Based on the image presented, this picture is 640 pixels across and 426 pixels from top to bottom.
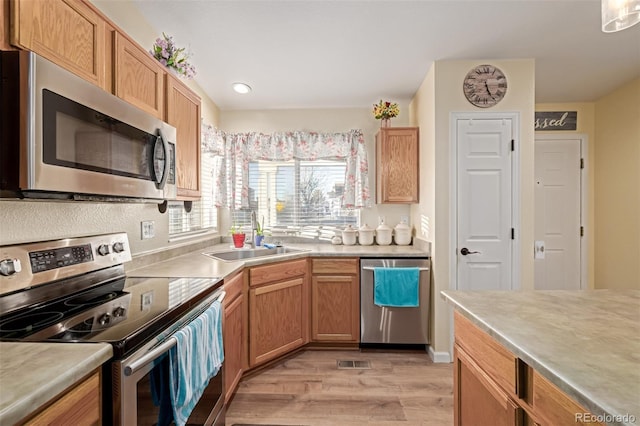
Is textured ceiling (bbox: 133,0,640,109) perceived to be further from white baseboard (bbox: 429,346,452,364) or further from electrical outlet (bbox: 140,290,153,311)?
white baseboard (bbox: 429,346,452,364)

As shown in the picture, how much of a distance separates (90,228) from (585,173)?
464 centimetres

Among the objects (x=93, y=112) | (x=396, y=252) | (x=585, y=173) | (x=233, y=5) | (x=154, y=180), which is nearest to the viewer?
(x=93, y=112)

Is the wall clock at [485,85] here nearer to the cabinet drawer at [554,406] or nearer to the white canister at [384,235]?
the white canister at [384,235]

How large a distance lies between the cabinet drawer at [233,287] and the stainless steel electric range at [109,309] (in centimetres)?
33

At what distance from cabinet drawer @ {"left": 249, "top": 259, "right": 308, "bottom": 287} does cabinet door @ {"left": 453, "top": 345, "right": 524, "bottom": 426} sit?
5.02ft

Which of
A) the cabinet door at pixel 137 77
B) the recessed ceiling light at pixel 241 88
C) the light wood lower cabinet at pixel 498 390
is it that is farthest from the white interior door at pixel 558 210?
the cabinet door at pixel 137 77

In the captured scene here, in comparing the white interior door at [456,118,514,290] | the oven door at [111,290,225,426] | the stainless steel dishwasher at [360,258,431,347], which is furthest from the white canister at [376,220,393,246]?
the oven door at [111,290,225,426]

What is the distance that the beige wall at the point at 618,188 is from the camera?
321cm

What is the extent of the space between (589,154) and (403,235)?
92.1 inches

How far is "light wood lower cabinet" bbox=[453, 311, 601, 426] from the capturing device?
817 mm

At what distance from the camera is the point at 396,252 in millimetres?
3043

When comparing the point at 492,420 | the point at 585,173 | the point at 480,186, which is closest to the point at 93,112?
the point at 492,420

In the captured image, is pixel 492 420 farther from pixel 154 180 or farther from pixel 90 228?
pixel 90 228

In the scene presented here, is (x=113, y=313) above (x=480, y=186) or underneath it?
underneath
